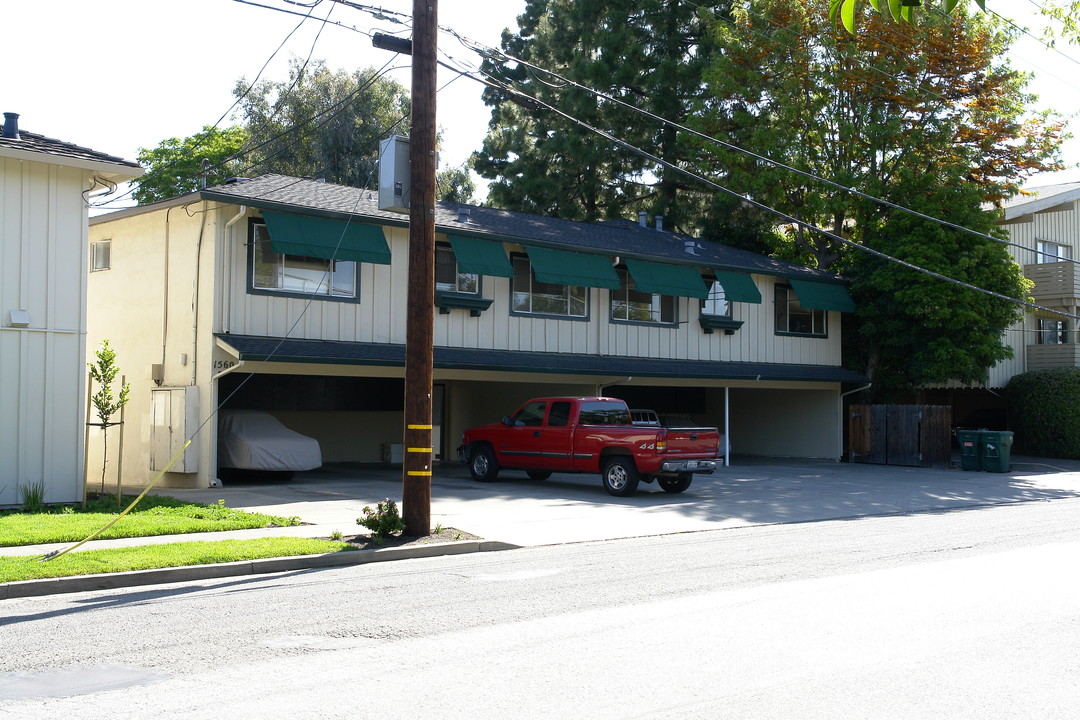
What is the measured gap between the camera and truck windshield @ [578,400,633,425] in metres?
19.6

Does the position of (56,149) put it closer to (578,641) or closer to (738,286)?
(578,641)

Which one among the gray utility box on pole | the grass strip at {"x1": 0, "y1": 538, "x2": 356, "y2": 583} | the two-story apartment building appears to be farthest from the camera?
the two-story apartment building

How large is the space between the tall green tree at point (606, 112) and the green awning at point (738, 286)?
1382cm

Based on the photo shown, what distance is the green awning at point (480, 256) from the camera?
22.3 m

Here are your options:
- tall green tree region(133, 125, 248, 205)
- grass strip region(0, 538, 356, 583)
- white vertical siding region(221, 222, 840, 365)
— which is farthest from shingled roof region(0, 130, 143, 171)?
tall green tree region(133, 125, 248, 205)

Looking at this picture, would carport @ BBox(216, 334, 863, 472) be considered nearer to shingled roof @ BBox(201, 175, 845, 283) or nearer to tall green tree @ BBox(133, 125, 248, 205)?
shingled roof @ BBox(201, 175, 845, 283)

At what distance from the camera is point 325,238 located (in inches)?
789

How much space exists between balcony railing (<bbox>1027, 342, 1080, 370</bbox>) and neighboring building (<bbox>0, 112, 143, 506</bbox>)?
32.0 meters

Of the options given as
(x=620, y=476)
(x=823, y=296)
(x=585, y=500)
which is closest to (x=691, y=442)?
(x=620, y=476)

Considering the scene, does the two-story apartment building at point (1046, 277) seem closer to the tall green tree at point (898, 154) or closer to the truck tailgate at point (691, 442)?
the tall green tree at point (898, 154)

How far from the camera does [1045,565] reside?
35.3 ft

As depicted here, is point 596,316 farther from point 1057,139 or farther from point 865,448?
point 1057,139

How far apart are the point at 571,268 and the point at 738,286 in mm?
6028

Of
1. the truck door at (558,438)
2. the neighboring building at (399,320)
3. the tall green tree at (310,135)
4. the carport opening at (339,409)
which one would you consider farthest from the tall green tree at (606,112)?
the truck door at (558,438)
